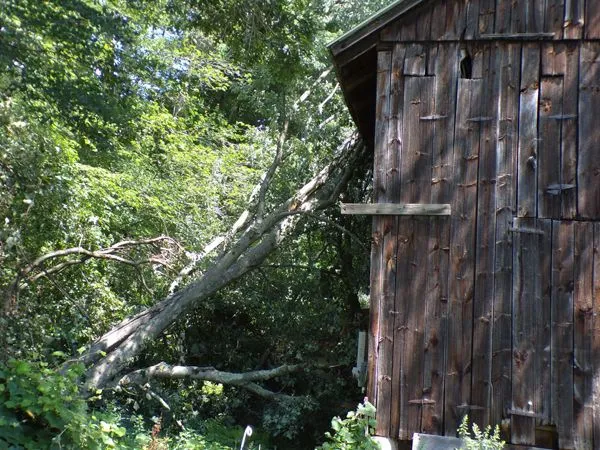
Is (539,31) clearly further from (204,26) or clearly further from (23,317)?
(23,317)

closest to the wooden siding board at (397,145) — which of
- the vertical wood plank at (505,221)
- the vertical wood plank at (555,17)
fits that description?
the vertical wood plank at (505,221)

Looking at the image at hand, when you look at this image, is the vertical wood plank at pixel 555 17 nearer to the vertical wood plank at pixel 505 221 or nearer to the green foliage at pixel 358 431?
the vertical wood plank at pixel 505 221

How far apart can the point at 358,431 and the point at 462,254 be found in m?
2.12

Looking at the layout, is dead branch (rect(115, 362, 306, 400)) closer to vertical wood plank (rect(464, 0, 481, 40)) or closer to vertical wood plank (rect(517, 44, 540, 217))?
vertical wood plank (rect(517, 44, 540, 217))

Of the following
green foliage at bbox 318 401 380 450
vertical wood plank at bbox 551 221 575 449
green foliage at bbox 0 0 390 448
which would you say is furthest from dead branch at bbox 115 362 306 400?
vertical wood plank at bbox 551 221 575 449

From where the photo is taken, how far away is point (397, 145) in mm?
7918

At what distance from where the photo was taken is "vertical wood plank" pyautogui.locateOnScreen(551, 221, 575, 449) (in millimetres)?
7305

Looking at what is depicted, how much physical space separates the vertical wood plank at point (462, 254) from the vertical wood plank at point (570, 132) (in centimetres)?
89

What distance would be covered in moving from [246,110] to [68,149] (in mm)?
11039

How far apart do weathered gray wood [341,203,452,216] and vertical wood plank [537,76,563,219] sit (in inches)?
39.0

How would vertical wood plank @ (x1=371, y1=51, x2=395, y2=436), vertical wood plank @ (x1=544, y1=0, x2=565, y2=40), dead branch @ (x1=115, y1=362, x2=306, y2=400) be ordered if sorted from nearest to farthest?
vertical wood plank @ (x1=371, y1=51, x2=395, y2=436), vertical wood plank @ (x1=544, y1=0, x2=565, y2=40), dead branch @ (x1=115, y1=362, x2=306, y2=400)

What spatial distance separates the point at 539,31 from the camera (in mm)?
7773

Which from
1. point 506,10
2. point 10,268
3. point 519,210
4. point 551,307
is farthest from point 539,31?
point 10,268

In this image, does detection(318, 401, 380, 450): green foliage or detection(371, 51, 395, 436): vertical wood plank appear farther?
detection(371, 51, 395, 436): vertical wood plank
